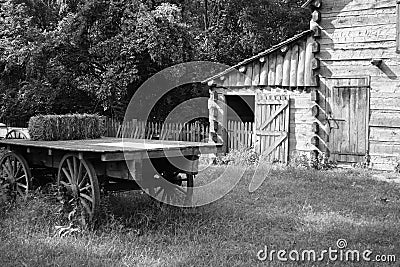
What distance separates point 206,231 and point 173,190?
4.18 ft

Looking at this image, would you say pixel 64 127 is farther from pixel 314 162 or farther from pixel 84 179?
pixel 314 162

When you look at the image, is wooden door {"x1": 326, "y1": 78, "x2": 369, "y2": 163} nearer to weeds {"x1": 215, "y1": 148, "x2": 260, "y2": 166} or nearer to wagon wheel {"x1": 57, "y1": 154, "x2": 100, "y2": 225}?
weeds {"x1": 215, "y1": 148, "x2": 260, "y2": 166}

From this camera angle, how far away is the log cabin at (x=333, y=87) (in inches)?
539

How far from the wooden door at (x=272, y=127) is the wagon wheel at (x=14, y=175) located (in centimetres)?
861

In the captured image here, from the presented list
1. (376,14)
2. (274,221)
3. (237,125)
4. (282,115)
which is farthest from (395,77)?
(274,221)

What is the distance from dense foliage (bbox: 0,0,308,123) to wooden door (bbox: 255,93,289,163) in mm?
5559

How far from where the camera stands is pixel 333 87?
1477 centimetres

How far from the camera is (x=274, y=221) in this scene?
8.12 meters

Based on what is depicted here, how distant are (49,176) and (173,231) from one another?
3.23 meters

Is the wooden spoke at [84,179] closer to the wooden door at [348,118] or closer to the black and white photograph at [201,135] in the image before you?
the black and white photograph at [201,135]

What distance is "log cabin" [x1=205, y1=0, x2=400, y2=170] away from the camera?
44.9ft

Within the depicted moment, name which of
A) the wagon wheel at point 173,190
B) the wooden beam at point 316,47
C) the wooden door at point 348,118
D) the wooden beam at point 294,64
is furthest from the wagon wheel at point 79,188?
the wooden beam at point 316,47

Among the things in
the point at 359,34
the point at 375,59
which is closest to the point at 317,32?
the point at 359,34

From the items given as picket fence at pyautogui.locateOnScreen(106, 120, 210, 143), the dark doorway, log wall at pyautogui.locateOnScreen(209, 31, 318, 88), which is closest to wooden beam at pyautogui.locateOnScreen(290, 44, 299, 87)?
log wall at pyautogui.locateOnScreen(209, 31, 318, 88)
